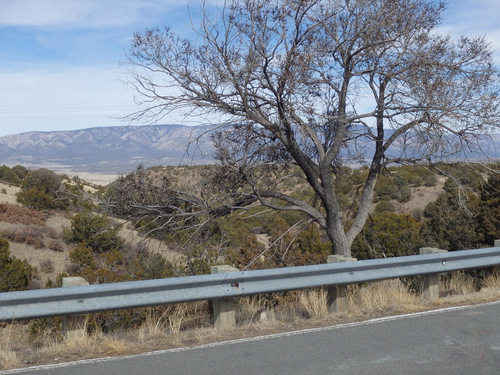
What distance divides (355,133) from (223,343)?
636 cm

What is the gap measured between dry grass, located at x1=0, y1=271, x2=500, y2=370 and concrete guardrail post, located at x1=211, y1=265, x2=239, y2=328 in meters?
0.13

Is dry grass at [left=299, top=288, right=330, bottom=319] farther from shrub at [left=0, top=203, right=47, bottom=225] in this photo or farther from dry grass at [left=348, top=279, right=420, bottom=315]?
shrub at [left=0, top=203, right=47, bottom=225]

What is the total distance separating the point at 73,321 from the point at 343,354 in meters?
2.86

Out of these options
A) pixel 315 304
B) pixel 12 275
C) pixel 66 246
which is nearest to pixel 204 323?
pixel 315 304

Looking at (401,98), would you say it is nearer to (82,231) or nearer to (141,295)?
(141,295)

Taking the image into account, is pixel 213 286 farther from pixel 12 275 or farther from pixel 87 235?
pixel 87 235

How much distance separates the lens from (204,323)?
7.16 meters

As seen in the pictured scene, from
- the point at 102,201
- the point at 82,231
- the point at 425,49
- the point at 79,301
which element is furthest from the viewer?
the point at 82,231

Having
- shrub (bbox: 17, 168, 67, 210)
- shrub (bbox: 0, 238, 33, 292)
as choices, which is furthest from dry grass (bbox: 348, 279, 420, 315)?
shrub (bbox: 17, 168, 67, 210)

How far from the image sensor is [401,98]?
1038 cm

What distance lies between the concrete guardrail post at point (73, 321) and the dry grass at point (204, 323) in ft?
0.25

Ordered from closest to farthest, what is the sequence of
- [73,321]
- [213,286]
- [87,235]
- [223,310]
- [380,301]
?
[73,321]
[213,286]
[223,310]
[380,301]
[87,235]

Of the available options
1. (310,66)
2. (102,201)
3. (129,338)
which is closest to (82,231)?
(102,201)

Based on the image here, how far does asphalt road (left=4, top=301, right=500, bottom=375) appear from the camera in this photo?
5051 millimetres
